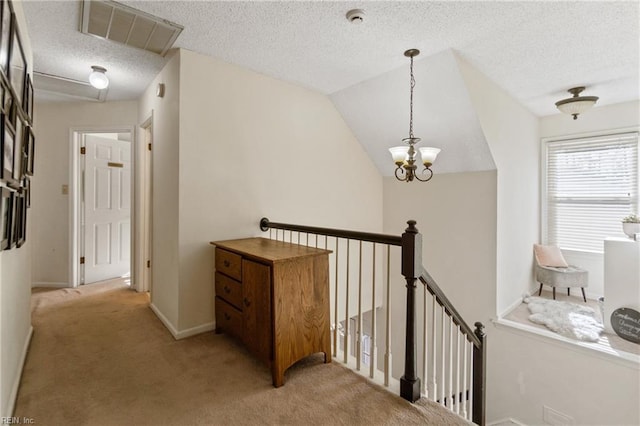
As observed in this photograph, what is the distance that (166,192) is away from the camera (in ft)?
8.93

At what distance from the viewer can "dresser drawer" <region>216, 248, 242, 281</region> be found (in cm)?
221

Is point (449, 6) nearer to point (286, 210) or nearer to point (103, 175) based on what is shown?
point (286, 210)

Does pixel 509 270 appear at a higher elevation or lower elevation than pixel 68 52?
lower

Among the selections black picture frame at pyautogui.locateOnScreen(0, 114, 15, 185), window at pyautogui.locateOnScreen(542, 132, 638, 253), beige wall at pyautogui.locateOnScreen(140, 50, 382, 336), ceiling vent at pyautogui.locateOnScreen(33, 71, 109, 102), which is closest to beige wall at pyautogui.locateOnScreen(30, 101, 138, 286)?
ceiling vent at pyautogui.locateOnScreen(33, 71, 109, 102)

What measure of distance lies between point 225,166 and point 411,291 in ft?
6.24

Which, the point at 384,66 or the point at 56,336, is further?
the point at 384,66

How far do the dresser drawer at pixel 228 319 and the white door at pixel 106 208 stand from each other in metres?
2.62

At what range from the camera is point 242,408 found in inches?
65.9

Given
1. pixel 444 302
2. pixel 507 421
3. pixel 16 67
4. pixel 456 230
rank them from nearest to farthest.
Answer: pixel 16 67, pixel 444 302, pixel 507 421, pixel 456 230

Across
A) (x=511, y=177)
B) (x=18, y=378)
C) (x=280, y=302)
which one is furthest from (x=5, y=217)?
(x=511, y=177)

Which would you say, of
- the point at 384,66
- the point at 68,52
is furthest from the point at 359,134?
the point at 68,52

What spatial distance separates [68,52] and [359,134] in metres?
2.96

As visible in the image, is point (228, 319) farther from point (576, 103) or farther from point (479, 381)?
point (576, 103)

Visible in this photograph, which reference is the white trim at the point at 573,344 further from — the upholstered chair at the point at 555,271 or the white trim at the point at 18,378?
the white trim at the point at 18,378
